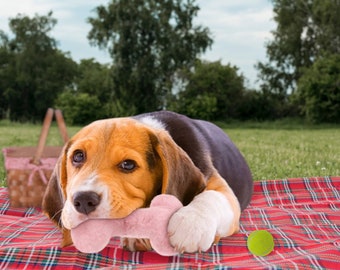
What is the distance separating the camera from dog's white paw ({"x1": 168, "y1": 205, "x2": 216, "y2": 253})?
244 centimetres

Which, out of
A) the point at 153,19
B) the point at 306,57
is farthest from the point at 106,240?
the point at 306,57

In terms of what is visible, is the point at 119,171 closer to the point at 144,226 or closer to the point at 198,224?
the point at 144,226

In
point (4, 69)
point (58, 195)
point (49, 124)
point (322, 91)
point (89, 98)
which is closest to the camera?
point (58, 195)

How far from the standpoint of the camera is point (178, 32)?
3005 cm

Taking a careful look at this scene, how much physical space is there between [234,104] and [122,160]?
78.3ft

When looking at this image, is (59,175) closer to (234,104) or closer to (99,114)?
(234,104)

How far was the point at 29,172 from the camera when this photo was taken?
161 inches

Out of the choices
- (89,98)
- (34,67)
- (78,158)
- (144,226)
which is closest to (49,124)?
(78,158)

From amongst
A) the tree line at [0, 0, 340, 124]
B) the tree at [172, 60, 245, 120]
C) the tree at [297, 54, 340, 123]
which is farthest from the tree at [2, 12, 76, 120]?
the tree at [297, 54, 340, 123]

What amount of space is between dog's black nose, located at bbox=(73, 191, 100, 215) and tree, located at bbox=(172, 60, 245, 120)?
2329 cm

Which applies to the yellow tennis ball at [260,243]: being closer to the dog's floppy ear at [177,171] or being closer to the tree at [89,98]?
the dog's floppy ear at [177,171]

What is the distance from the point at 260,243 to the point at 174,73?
26.6 m

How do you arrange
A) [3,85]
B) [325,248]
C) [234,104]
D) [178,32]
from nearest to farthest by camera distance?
1. [325,248]
2. [234,104]
3. [178,32]
4. [3,85]

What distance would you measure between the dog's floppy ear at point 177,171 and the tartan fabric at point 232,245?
0.31 meters
